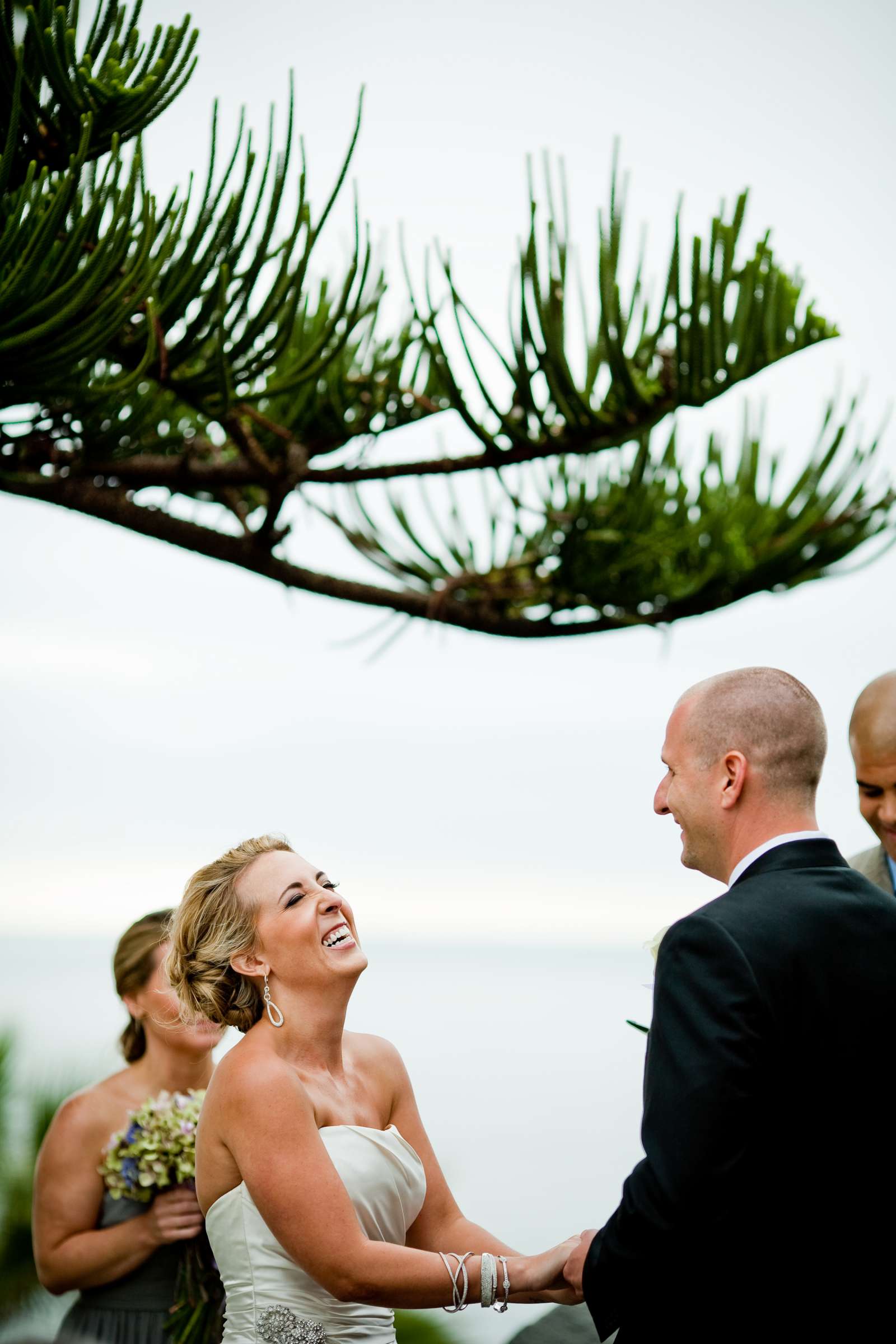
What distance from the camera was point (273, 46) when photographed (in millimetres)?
4246

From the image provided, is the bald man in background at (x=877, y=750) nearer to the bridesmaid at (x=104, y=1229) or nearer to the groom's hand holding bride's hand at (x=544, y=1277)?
the groom's hand holding bride's hand at (x=544, y=1277)

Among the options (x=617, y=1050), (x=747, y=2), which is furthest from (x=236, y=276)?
(x=617, y=1050)

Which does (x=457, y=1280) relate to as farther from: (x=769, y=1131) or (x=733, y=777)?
(x=733, y=777)

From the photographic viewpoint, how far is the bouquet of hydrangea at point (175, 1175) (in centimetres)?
207

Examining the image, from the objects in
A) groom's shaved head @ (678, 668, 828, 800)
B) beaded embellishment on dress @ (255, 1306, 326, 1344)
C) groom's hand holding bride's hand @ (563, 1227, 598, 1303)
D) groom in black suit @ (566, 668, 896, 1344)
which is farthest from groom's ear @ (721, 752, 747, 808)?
beaded embellishment on dress @ (255, 1306, 326, 1344)

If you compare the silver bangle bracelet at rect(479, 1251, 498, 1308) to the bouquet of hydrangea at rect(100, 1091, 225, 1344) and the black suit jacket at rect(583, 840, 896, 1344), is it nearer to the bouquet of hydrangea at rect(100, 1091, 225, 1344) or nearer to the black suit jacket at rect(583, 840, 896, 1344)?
the black suit jacket at rect(583, 840, 896, 1344)

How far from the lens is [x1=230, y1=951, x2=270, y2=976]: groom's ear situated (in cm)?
187

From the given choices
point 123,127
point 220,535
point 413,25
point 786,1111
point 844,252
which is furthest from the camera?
point 844,252

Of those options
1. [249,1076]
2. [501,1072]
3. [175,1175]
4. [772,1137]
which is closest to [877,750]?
[772,1137]

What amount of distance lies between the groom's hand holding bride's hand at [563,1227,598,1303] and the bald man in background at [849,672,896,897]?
792 mm

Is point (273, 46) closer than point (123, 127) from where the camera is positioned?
No

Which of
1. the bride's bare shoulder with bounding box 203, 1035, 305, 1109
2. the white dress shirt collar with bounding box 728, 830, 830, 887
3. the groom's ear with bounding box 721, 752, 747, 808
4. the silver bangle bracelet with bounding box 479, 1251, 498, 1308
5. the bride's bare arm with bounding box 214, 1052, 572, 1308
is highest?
the groom's ear with bounding box 721, 752, 747, 808

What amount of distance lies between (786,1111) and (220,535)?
1.52 m

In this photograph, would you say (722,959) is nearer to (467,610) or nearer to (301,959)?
(301,959)
